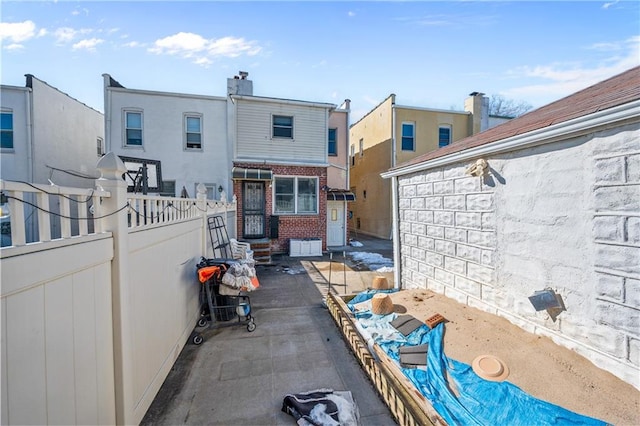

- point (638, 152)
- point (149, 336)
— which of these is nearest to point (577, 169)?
point (638, 152)

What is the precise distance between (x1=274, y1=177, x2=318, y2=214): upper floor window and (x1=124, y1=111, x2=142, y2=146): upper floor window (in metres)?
5.52

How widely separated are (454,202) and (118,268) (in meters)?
4.65

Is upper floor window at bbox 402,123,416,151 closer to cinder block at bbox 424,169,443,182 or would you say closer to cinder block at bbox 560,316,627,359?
cinder block at bbox 424,169,443,182

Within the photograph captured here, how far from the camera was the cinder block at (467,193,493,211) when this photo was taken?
403cm

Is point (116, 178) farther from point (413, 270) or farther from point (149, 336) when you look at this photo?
point (413, 270)

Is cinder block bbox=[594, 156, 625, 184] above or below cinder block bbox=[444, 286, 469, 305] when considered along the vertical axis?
above

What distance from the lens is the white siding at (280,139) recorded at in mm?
11070

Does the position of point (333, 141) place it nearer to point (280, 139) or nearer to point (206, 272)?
point (280, 139)

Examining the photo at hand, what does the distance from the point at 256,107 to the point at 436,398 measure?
36.2 ft

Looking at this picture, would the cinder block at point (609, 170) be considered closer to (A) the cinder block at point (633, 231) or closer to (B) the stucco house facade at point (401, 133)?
(A) the cinder block at point (633, 231)

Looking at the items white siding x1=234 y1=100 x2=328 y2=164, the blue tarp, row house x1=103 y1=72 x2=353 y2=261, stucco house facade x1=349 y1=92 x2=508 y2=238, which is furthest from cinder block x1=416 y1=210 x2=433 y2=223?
stucco house facade x1=349 y1=92 x2=508 y2=238

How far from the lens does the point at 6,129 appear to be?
32.6 ft

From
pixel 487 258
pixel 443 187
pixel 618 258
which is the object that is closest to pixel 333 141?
pixel 443 187

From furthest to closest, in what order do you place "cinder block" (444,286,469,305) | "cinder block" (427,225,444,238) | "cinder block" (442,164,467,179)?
1. "cinder block" (427,225,444,238)
2. "cinder block" (442,164,467,179)
3. "cinder block" (444,286,469,305)
